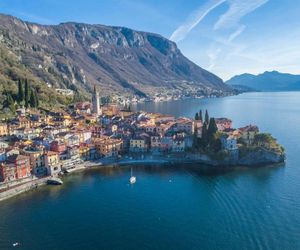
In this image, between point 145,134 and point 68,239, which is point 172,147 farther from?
point 68,239

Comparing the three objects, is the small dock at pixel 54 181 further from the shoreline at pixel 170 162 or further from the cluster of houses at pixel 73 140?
the shoreline at pixel 170 162

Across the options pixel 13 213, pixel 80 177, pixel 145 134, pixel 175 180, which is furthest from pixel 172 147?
pixel 13 213

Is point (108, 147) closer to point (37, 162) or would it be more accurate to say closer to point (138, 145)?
point (138, 145)

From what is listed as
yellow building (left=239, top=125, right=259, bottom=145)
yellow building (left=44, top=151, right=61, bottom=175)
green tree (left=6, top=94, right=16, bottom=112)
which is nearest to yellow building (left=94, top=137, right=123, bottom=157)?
yellow building (left=44, top=151, right=61, bottom=175)

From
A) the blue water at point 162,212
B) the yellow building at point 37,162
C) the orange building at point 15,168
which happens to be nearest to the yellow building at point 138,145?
the blue water at point 162,212

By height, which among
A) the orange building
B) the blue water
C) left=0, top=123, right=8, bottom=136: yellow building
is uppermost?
left=0, top=123, right=8, bottom=136: yellow building

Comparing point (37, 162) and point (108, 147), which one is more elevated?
point (108, 147)

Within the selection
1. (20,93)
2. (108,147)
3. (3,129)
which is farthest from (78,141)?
(20,93)

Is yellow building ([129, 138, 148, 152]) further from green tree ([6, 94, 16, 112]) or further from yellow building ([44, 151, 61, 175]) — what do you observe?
green tree ([6, 94, 16, 112])
